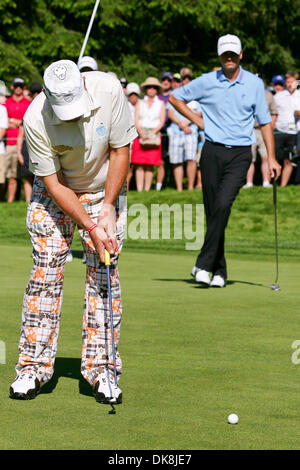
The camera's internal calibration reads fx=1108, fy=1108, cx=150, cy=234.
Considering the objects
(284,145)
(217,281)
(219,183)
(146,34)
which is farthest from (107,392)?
(146,34)

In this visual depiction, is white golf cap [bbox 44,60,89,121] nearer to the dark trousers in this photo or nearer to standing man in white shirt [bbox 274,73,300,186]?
the dark trousers

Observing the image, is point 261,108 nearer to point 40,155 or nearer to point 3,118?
point 40,155

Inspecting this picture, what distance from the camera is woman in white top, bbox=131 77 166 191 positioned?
19594 mm

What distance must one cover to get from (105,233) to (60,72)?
92 centimetres

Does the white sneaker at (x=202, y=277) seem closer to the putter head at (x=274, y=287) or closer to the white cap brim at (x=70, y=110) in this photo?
the putter head at (x=274, y=287)

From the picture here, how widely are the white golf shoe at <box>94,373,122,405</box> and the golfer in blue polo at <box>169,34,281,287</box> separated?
188 inches

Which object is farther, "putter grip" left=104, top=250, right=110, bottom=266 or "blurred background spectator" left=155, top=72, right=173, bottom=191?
"blurred background spectator" left=155, top=72, right=173, bottom=191

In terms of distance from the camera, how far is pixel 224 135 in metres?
10.5

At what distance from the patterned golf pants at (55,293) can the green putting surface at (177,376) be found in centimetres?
18

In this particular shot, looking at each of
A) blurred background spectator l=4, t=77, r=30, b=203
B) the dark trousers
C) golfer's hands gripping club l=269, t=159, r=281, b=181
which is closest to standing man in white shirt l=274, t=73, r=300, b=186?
blurred background spectator l=4, t=77, r=30, b=203

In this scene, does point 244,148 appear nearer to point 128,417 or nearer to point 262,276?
point 262,276

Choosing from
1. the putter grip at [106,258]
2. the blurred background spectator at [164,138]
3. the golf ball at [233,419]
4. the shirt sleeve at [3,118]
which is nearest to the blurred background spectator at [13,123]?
the shirt sleeve at [3,118]

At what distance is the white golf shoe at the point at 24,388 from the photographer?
5.66 meters

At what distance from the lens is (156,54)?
3303cm
